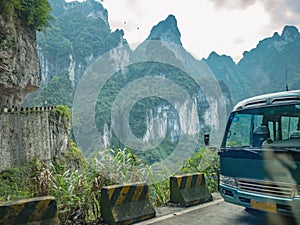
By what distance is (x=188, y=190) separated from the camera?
4.52 meters

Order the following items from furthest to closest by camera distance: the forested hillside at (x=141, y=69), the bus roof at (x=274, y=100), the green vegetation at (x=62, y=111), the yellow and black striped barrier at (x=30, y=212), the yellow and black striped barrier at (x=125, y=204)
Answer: the forested hillside at (x=141, y=69) → the green vegetation at (x=62, y=111) → the yellow and black striped barrier at (x=125, y=204) → the bus roof at (x=274, y=100) → the yellow and black striped barrier at (x=30, y=212)

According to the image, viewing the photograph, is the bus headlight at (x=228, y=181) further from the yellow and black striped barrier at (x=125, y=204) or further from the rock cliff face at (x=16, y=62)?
the rock cliff face at (x=16, y=62)

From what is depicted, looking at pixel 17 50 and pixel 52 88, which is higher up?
pixel 52 88

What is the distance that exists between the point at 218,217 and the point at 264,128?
1.40 meters

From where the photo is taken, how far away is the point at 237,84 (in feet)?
327

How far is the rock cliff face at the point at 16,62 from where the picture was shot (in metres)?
15.6

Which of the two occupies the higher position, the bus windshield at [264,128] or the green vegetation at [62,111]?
the green vegetation at [62,111]

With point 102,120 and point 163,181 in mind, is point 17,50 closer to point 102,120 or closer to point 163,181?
point 163,181

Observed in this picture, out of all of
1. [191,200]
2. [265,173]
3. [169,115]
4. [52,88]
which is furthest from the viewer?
[169,115]

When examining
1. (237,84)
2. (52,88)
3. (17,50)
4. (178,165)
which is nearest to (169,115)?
(52,88)

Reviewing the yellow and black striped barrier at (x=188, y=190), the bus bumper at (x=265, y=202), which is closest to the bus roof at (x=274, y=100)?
the bus bumper at (x=265, y=202)

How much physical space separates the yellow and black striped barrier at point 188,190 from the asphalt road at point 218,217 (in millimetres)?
186

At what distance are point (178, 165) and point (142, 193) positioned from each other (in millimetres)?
3054

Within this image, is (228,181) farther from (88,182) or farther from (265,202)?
(88,182)
